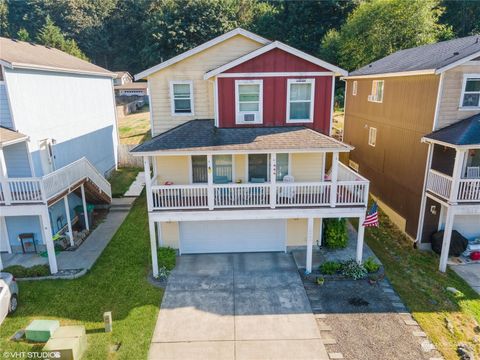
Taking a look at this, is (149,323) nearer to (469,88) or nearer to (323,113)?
(323,113)

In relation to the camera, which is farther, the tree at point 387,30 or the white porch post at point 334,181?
the tree at point 387,30

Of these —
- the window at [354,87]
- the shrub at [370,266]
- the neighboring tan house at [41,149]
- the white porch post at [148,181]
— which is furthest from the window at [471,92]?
the neighboring tan house at [41,149]

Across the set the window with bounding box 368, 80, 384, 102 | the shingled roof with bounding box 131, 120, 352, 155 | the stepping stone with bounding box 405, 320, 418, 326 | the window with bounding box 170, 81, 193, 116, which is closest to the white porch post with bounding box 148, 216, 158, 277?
the shingled roof with bounding box 131, 120, 352, 155

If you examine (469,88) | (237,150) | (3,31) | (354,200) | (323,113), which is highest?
(3,31)

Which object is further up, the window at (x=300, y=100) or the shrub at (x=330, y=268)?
the window at (x=300, y=100)

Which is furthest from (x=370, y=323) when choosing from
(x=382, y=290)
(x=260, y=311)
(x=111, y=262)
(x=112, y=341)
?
(x=111, y=262)

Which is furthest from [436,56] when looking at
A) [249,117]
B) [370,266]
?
[370,266]

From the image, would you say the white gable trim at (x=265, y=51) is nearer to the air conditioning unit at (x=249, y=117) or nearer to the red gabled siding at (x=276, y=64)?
the red gabled siding at (x=276, y=64)
